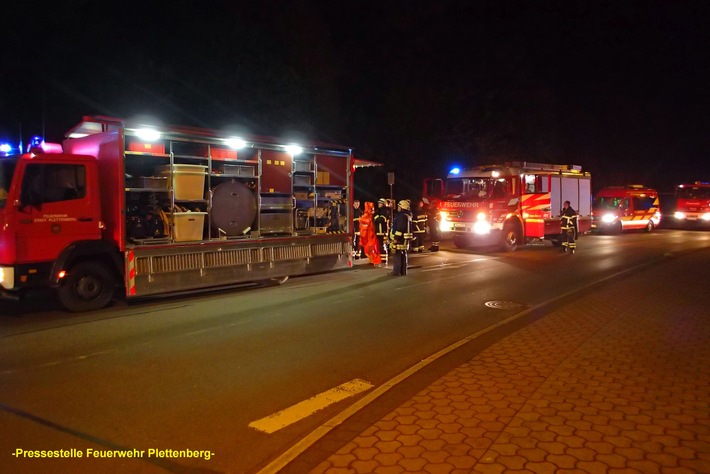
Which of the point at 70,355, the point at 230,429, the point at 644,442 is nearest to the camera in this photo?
the point at 644,442

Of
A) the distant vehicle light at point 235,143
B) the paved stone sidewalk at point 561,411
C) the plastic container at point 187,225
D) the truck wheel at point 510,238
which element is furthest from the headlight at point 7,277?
the truck wheel at point 510,238

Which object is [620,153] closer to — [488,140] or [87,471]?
[488,140]

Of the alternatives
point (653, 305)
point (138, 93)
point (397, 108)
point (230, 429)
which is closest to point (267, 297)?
point (230, 429)

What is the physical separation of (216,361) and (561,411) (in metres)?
3.47

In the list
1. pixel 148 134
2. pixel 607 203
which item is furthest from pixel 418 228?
pixel 607 203

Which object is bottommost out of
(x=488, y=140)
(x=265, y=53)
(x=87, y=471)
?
(x=87, y=471)

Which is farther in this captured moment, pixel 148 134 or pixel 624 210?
pixel 624 210

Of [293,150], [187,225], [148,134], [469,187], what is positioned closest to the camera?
[148,134]

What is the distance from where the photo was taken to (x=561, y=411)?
4457mm

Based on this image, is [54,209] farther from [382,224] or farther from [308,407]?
[382,224]

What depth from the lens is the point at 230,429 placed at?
436cm

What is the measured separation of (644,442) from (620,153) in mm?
44624

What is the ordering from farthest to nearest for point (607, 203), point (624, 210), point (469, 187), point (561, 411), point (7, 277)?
point (607, 203), point (624, 210), point (469, 187), point (7, 277), point (561, 411)

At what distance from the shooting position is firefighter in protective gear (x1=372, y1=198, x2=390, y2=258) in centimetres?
1357
